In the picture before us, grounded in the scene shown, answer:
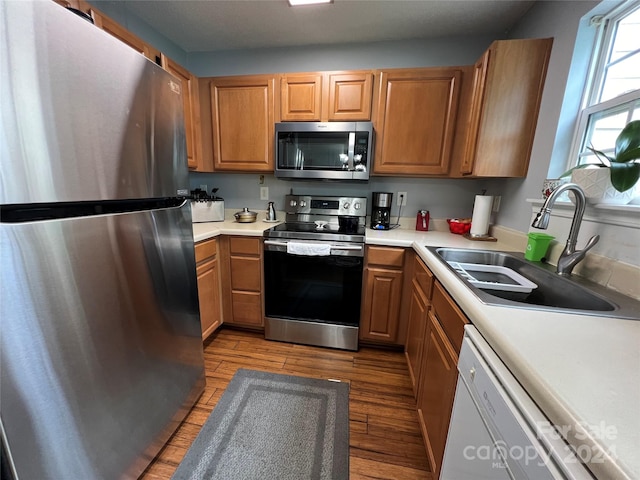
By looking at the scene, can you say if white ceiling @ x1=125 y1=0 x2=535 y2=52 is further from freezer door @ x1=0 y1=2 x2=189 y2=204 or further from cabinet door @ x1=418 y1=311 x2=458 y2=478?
cabinet door @ x1=418 y1=311 x2=458 y2=478

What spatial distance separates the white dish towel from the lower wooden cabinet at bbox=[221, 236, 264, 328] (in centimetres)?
28

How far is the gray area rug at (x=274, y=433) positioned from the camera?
1133 mm

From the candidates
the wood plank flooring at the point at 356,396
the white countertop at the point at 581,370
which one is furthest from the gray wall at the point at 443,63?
the wood plank flooring at the point at 356,396

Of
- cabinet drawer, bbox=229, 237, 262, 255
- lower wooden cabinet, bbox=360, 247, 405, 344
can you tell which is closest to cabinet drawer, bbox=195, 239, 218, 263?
cabinet drawer, bbox=229, 237, 262, 255

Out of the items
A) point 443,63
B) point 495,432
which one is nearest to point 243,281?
point 495,432

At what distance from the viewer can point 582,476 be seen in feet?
1.19

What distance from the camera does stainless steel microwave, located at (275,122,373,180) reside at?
1.92 m

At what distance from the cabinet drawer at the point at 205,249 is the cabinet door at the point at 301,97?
45.1 inches

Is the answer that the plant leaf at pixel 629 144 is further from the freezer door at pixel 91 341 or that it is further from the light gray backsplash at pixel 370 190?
the freezer door at pixel 91 341

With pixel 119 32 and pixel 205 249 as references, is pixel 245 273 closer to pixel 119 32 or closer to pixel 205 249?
pixel 205 249

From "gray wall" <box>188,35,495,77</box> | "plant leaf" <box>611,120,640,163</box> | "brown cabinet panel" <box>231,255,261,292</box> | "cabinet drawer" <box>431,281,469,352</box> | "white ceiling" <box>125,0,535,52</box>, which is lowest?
"brown cabinet panel" <box>231,255,261,292</box>

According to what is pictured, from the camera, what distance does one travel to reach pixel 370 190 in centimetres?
236

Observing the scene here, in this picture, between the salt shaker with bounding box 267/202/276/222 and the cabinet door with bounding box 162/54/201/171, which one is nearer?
the cabinet door with bounding box 162/54/201/171

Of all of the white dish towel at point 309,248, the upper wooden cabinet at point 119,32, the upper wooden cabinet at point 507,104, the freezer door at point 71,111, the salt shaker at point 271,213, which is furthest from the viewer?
the salt shaker at point 271,213
